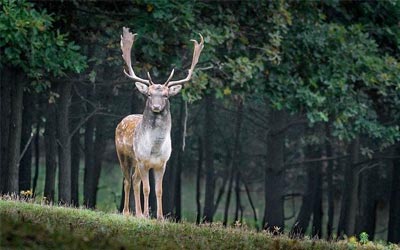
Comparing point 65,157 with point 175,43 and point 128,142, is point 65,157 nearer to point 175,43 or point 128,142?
point 175,43

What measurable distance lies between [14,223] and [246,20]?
48.4ft

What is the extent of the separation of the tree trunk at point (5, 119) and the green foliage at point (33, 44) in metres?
0.67

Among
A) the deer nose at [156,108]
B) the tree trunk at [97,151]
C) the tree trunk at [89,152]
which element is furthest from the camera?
the tree trunk at [89,152]

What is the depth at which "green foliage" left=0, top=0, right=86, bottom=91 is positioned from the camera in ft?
65.7

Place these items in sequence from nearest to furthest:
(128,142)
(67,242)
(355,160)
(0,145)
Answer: (67,242)
(128,142)
(0,145)
(355,160)

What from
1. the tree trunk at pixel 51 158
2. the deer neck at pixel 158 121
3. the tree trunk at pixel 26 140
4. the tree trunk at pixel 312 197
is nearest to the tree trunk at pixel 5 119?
the tree trunk at pixel 51 158

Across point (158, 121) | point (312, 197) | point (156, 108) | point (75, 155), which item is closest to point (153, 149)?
point (158, 121)

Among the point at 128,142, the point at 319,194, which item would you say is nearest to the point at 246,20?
the point at 128,142

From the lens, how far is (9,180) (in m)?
22.2

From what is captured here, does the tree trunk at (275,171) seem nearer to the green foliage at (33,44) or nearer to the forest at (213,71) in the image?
the forest at (213,71)

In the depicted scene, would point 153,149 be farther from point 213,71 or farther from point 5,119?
point 213,71

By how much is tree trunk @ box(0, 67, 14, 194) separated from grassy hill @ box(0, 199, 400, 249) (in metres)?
7.37

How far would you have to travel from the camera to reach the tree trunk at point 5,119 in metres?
22.2

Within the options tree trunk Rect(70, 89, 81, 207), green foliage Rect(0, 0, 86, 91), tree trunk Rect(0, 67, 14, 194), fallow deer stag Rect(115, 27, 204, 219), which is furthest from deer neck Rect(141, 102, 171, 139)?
tree trunk Rect(70, 89, 81, 207)
